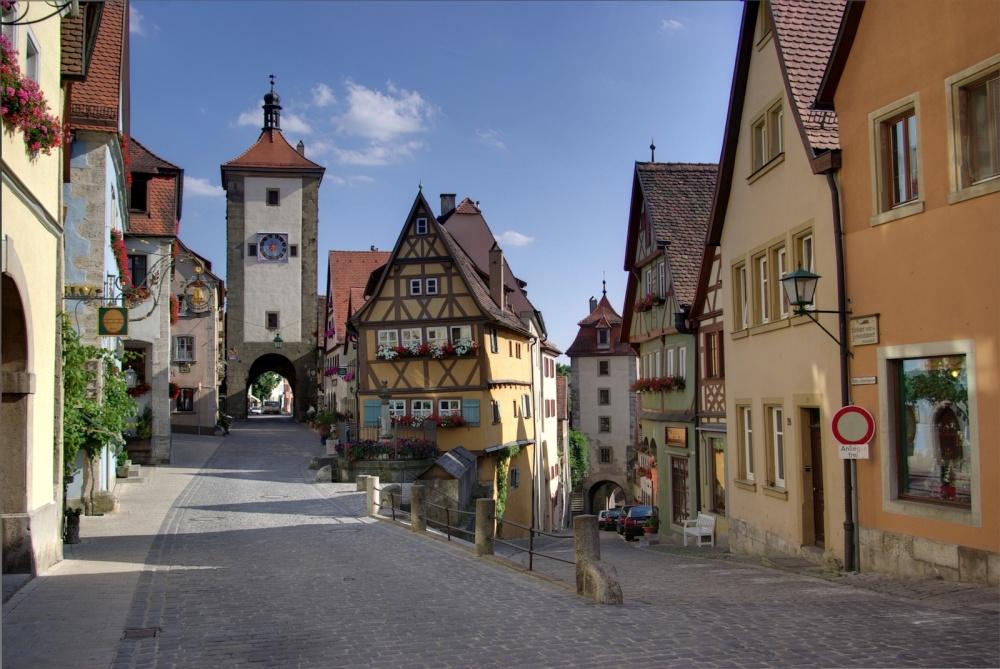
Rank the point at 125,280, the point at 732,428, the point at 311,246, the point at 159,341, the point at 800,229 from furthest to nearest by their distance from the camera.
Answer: the point at 311,246
the point at 159,341
the point at 125,280
the point at 732,428
the point at 800,229

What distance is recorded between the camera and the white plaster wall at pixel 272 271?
53375 millimetres

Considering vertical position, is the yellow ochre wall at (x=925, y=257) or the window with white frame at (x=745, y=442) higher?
the yellow ochre wall at (x=925, y=257)

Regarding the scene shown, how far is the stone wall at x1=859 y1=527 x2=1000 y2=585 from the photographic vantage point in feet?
32.0

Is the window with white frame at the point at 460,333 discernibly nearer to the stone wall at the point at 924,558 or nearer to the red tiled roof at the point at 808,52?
the red tiled roof at the point at 808,52

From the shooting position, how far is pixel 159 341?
97.0 ft

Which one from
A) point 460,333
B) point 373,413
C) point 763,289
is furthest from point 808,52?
point 373,413

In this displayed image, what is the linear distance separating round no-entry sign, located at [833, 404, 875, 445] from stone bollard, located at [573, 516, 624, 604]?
10.9 ft

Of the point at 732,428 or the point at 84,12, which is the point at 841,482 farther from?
the point at 84,12

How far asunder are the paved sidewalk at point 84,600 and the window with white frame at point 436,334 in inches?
527

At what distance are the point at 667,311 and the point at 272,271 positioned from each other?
114ft

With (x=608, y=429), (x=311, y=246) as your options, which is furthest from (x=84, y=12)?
(x=608, y=429)

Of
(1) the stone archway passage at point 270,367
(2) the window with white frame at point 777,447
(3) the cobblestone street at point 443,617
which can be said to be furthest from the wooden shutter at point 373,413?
(1) the stone archway passage at point 270,367

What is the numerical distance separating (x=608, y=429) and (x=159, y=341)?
1303 inches

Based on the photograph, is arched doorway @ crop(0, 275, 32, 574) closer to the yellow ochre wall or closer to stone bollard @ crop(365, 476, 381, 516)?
stone bollard @ crop(365, 476, 381, 516)
